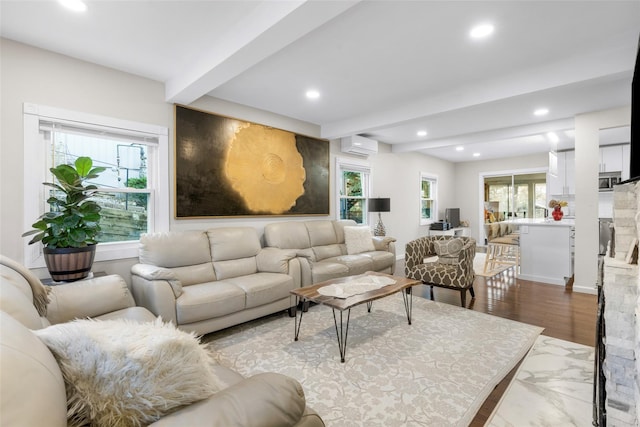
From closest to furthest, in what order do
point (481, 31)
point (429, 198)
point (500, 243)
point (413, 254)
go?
point (481, 31) → point (413, 254) → point (500, 243) → point (429, 198)

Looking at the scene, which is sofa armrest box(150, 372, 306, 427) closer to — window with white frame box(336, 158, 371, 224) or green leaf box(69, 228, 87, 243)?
green leaf box(69, 228, 87, 243)

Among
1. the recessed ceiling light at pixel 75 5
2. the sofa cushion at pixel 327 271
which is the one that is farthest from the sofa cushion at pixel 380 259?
the recessed ceiling light at pixel 75 5

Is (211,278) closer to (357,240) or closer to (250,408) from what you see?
(357,240)

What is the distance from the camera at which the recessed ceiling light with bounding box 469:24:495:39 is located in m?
2.19

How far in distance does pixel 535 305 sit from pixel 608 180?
156 inches

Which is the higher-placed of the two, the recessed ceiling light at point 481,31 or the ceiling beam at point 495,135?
the recessed ceiling light at point 481,31

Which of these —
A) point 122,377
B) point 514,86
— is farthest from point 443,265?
point 122,377

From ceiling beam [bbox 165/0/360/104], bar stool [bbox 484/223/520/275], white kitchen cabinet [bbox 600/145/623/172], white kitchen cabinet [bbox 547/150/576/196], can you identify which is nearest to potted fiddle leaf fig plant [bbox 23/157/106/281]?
ceiling beam [bbox 165/0/360/104]

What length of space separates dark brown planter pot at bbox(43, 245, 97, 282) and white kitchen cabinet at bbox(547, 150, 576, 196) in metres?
7.99

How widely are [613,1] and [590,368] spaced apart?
2.59 m

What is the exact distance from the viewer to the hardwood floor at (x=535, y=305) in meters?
2.73

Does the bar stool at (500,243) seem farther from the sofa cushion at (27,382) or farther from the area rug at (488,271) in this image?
the sofa cushion at (27,382)

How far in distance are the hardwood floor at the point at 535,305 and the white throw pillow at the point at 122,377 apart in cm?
195

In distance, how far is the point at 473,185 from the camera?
27.1 feet
